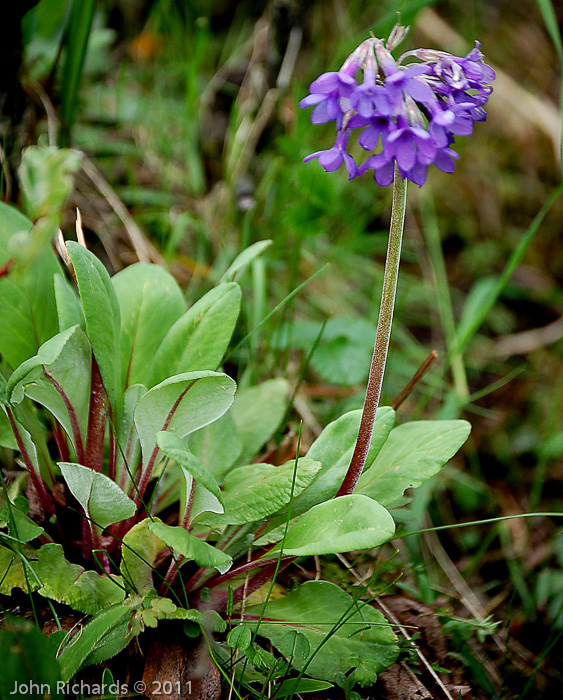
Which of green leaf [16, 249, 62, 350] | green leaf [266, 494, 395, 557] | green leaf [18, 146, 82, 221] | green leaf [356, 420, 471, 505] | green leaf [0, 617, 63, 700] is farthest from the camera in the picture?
green leaf [16, 249, 62, 350]

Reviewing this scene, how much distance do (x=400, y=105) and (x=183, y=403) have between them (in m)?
0.70

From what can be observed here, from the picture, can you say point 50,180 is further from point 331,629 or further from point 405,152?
point 331,629

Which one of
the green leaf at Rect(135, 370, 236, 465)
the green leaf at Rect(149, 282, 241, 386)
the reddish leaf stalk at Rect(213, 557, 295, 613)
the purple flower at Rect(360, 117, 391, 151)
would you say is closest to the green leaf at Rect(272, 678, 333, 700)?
the reddish leaf stalk at Rect(213, 557, 295, 613)

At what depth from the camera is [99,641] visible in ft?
3.74

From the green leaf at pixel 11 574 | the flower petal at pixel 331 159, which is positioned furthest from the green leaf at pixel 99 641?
the flower petal at pixel 331 159

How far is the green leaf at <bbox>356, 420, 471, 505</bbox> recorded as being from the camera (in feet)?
4.21

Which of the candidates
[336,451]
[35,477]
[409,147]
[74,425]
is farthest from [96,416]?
[409,147]

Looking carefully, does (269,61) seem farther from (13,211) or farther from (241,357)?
(13,211)

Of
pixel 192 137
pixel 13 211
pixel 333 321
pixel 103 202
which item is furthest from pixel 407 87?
pixel 192 137

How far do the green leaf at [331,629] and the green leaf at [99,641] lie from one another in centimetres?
30

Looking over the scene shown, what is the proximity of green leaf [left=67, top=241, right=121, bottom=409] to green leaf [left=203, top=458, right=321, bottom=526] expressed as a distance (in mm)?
375

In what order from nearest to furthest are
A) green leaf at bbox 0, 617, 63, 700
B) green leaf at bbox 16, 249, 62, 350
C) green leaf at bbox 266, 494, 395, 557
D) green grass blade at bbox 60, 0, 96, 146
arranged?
green leaf at bbox 0, 617, 63, 700 → green leaf at bbox 266, 494, 395, 557 → green leaf at bbox 16, 249, 62, 350 → green grass blade at bbox 60, 0, 96, 146

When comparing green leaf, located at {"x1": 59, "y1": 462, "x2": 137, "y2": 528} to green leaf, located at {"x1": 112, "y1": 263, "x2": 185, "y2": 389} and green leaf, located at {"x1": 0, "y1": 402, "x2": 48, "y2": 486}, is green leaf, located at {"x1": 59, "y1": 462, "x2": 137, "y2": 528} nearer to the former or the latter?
green leaf, located at {"x1": 0, "y1": 402, "x2": 48, "y2": 486}

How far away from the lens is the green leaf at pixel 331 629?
1.23 meters
